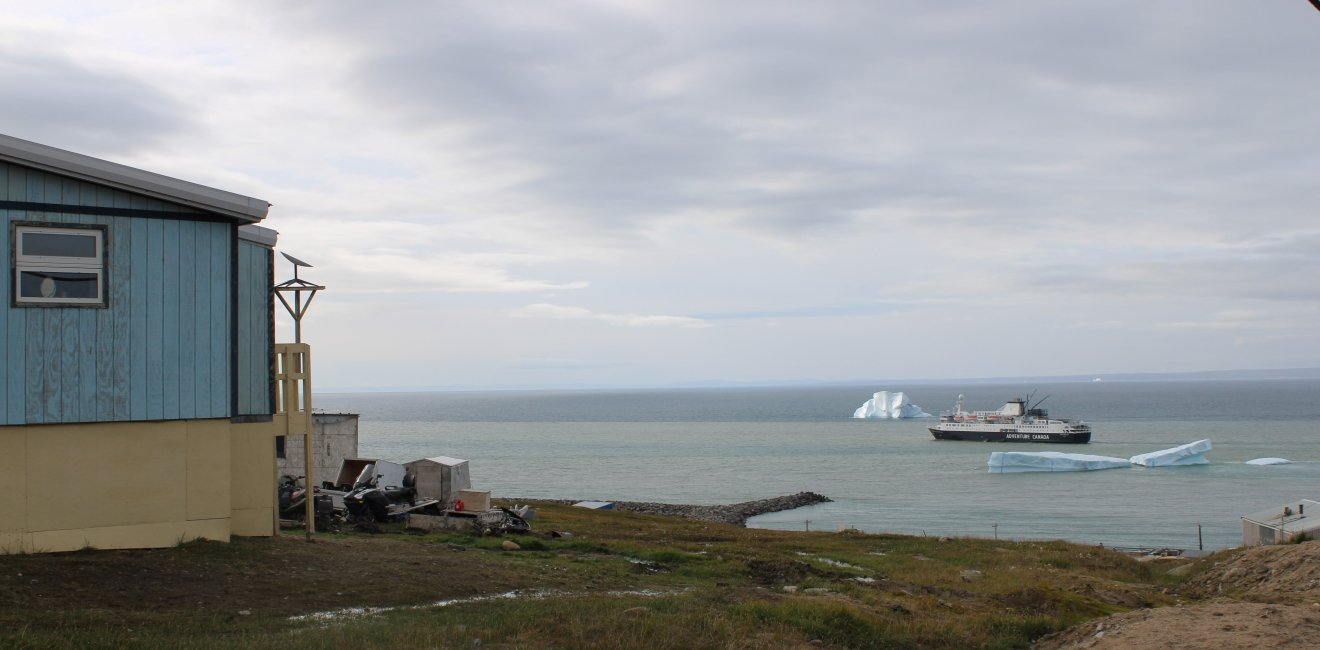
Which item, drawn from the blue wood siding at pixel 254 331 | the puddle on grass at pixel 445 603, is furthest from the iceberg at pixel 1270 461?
the blue wood siding at pixel 254 331

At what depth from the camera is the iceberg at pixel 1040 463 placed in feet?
242

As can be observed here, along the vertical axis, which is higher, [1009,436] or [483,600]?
[483,600]

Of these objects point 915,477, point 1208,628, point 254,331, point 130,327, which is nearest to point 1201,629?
point 1208,628

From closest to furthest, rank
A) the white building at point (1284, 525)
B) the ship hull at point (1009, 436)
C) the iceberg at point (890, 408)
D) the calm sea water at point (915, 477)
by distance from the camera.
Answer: the white building at point (1284, 525), the calm sea water at point (915, 477), the ship hull at point (1009, 436), the iceberg at point (890, 408)

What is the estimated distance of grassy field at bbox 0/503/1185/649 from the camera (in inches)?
363

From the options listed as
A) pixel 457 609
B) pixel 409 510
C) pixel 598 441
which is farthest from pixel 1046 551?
pixel 598 441

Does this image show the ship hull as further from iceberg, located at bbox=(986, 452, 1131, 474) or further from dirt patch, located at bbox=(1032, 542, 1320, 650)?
dirt patch, located at bbox=(1032, 542, 1320, 650)

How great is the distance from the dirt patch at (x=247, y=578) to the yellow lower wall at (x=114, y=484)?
34 centimetres

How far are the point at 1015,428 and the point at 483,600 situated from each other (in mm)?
98212

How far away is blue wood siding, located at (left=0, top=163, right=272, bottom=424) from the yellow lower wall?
0.26 metres

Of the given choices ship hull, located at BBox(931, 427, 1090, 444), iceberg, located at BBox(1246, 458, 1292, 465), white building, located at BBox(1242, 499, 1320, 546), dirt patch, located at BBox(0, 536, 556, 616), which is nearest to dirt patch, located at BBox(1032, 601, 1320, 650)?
dirt patch, located at BBox(0, 536, 556, 616)

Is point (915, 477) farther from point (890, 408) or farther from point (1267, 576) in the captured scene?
point (890, 408)

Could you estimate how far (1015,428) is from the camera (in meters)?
101

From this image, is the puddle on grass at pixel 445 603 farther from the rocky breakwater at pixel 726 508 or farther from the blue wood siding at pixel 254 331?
the rocky breakwater at pixel 726 508
